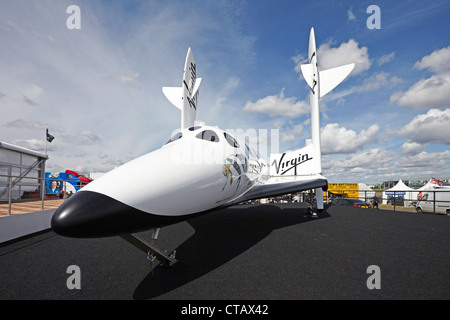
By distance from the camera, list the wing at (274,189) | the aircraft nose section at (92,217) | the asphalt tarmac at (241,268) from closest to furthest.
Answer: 1. the aircraft nose section at (92,217)
2. the asphalt tarmac at (241,268)
3. the wing at (274,189)

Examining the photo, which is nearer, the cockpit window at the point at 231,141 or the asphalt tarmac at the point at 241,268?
the asphalt tarmac at the point at 241,268

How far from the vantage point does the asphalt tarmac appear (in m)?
3.17

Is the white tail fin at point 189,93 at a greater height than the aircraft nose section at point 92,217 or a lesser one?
greater

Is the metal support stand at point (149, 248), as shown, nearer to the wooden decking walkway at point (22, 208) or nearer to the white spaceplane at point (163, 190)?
the white spaceplane at point (163, 190)

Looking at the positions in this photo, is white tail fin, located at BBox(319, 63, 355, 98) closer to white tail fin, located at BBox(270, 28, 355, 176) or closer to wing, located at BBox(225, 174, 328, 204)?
white tail fin, located at BBox(270, 28, 355, 176)

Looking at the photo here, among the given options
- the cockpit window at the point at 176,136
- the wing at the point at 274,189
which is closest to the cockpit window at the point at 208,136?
the cockpit window at the point at 176,136

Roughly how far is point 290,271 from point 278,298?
987 millimetres

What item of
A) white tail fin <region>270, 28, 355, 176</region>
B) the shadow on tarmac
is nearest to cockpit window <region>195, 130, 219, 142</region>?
the shadow on tarmac

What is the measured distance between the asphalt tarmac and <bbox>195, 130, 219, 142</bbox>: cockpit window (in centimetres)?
245

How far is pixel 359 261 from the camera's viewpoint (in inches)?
171

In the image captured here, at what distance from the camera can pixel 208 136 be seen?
15.3 feet

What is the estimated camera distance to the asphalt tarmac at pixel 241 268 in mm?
3170

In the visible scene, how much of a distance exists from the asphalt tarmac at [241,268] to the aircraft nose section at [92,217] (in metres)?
1.27
